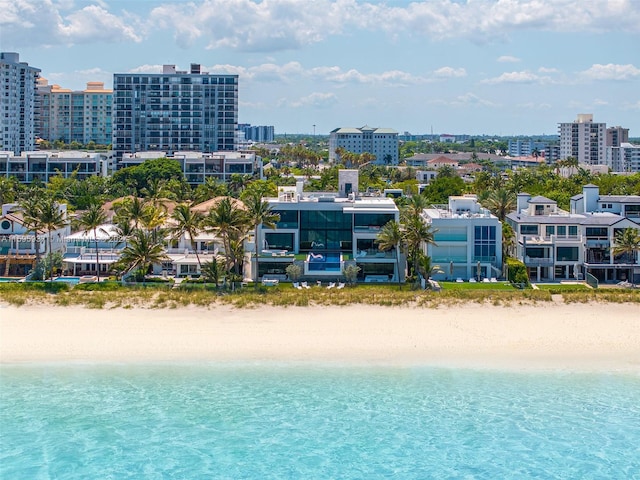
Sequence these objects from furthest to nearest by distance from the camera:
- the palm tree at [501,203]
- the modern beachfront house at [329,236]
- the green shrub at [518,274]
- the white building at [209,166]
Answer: the white building at [209,166] < the palm tree at [501,203] < the modern beachfront house at [329,236] < the green shrub at [518,274]

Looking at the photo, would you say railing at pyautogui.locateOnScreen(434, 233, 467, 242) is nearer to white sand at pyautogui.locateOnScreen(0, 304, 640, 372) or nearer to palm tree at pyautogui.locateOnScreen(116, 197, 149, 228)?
white sand at pyautogui.locateOnScreen(0, 304, 640, 372)

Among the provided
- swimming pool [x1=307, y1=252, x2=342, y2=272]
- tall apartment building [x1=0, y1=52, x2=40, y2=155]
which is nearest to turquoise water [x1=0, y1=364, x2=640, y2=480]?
swimming pool [x1=307, y1=252, x2=342, y2=272]

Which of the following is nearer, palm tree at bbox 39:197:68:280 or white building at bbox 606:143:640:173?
palm tree at bbox 39:197:68:280

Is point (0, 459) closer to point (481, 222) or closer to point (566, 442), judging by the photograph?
point (566, 442)

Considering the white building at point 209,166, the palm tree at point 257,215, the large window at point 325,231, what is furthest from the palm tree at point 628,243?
the white building at point 209,166

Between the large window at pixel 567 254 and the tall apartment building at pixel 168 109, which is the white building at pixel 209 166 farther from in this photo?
the large window at pixel 567 254

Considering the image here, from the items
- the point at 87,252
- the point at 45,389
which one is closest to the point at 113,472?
the point at 45,389

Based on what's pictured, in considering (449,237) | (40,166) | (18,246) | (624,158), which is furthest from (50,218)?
(624,158)

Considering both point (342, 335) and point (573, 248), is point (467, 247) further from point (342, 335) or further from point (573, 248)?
point (342, 335)
